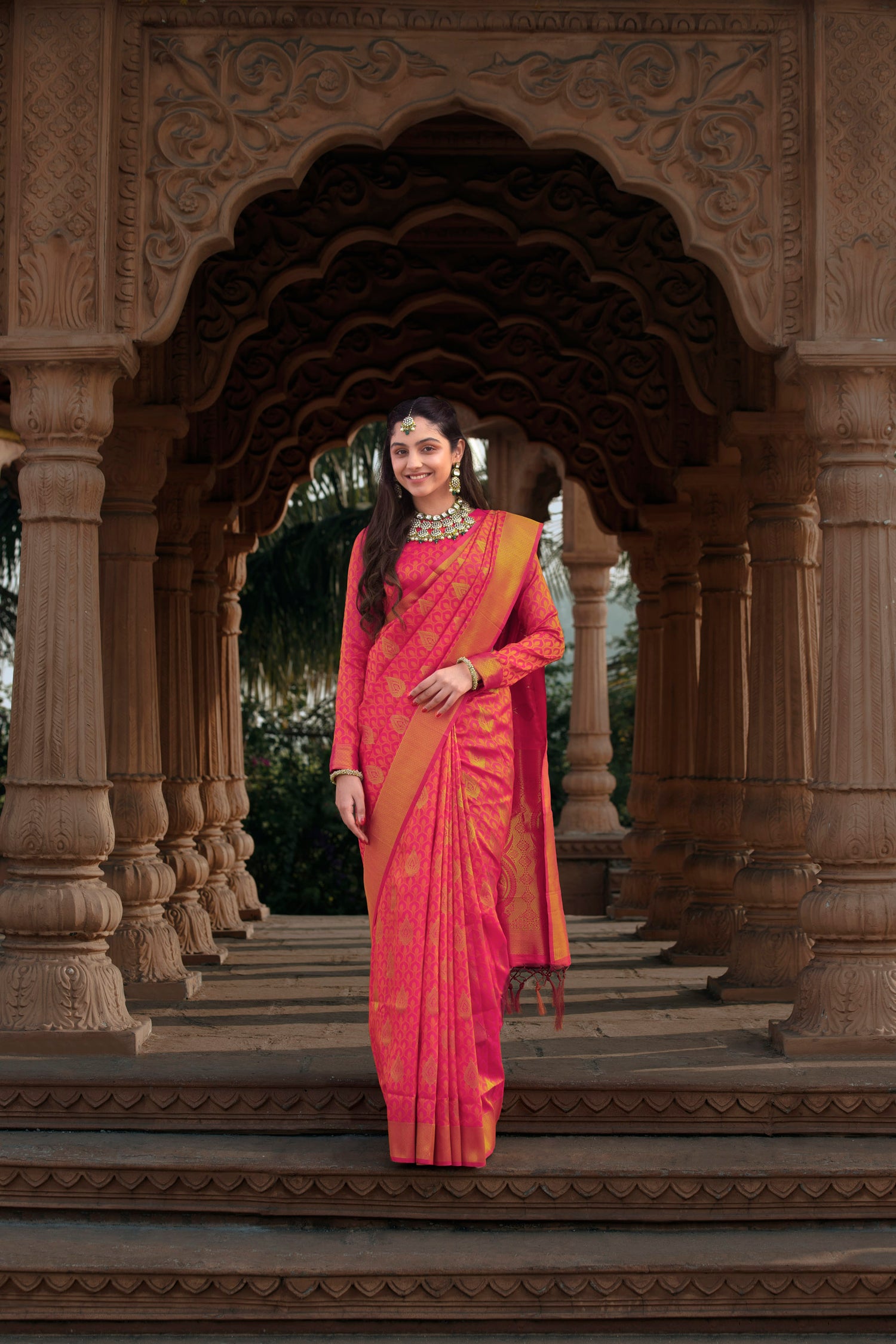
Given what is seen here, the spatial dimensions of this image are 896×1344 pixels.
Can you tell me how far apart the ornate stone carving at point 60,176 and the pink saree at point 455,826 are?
1509 millimetres

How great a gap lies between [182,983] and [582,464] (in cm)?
522

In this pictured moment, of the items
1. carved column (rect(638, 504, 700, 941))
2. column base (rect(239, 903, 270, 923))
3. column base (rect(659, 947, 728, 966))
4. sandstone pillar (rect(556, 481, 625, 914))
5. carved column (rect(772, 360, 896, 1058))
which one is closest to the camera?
carved column (rect(772, 360, 896, 1058))

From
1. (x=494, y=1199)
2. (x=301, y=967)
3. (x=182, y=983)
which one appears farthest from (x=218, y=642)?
(x=494, y=1199)

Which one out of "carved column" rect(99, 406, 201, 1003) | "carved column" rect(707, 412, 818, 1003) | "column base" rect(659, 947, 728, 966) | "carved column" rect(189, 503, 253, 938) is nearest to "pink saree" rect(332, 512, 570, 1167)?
"carved column" rect(707, 412, 818, 1003)

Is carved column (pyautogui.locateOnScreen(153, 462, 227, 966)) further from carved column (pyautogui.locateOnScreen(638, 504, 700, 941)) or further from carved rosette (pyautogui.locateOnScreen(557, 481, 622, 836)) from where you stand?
carved rosette (pyautogui.locateOnScreen(557, 481, 622, 836))

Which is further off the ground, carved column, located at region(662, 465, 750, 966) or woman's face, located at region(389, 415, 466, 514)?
woman's face, located at region(389, 415, 466, 514)

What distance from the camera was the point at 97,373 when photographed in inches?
205

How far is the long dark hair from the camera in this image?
4.26 m

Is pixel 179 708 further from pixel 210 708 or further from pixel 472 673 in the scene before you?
pixel 472 673

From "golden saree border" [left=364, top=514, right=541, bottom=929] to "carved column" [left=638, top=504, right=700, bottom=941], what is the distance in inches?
179

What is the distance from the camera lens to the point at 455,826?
4141 mm

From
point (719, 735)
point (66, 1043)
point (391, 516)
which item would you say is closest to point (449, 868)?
point (391, 516)

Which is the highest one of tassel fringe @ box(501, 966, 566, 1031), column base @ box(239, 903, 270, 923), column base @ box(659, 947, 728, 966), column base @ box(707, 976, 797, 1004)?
tassel fringe @ box(501, 966, 566, 1031)

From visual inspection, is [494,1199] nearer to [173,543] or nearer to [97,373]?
[97,373]
